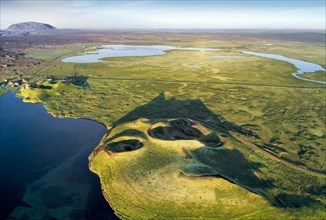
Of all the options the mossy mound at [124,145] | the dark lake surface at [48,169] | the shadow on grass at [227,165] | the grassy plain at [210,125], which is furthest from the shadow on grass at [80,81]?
the mossy mound at [124,145]

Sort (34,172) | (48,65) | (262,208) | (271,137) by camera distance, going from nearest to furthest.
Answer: (262,208), (34,172), (271,137), (48,65)

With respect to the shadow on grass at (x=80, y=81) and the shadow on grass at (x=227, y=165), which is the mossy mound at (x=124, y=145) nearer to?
the shadow on grass at (x=227, y=165)

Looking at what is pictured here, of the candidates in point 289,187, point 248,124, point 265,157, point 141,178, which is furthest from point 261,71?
point 141,178

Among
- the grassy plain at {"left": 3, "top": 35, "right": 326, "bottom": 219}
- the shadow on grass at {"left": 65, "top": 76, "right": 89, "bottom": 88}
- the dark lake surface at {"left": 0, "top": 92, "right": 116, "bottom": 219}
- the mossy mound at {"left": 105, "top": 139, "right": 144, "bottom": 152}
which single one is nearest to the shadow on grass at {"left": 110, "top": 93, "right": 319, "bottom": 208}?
the grassy plain at {"left": 3, "top": 35, "right": 326, "bottom": 219}

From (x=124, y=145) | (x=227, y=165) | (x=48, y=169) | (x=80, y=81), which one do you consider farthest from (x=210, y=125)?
(x=80, y=81)

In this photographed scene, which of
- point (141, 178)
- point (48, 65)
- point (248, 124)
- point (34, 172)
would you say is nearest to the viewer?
point (141, 178)

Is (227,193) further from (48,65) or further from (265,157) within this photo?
(48,65)

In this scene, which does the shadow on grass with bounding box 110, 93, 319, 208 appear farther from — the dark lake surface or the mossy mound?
the dark lake surface

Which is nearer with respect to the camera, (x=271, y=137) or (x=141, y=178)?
(x=141, y=178)
